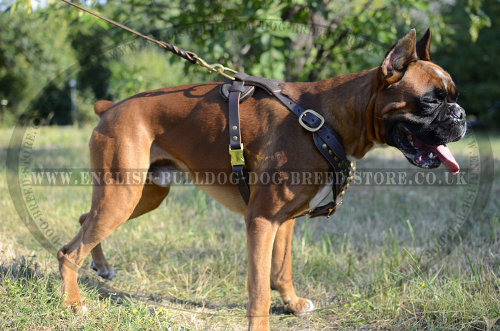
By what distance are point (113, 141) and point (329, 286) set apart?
6.52ft

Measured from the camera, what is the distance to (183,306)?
310 cm

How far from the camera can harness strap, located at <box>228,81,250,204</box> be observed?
254 cm

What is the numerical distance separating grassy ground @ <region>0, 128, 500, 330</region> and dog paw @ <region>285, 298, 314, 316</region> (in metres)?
0.05

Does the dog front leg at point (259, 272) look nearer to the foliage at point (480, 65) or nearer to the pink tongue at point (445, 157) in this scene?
the pink tongue at point (445, 157)

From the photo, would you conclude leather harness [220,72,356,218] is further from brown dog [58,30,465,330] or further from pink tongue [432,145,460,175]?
pink tongue [432,145,460,175]

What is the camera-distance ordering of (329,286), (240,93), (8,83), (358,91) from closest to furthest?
1. (358,91)
2. (240,93)
3. (329,286)
4. (8,83)

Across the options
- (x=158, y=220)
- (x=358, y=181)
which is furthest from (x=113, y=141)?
(x=358, y=181)

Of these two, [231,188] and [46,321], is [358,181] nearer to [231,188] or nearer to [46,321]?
[231,188]

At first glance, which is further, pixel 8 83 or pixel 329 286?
pixel 8 83

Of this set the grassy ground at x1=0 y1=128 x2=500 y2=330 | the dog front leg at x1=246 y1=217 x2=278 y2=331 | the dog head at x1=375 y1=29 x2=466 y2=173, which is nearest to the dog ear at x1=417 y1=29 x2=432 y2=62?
the dog head at x1=375 y1=29 x2=466 y2=173

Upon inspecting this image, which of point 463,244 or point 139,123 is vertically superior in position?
point 139,123

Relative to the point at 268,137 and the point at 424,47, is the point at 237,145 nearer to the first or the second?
the point at 268,137

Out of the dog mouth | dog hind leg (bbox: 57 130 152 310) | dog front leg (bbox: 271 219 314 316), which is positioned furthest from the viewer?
dog front leg (bbox: 271 219 314 316)

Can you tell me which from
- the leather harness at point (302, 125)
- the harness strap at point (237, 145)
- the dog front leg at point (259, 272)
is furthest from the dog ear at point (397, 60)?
the dog front leg at point (259, 272)
